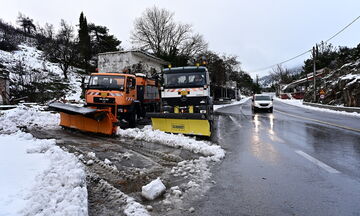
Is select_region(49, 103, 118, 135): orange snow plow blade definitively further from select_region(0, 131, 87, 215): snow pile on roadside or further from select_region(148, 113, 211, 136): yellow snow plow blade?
select_region(0, 131, 87, 215): snow pile on roadside

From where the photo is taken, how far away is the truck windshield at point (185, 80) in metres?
9.88

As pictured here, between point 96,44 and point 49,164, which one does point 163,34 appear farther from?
point 49,164

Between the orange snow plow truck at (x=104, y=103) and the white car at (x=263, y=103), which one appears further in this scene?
the white car at (x=263, y=103)

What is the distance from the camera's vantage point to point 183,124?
8.81 metres

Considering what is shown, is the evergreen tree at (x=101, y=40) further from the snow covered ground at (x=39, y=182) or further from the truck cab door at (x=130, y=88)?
the snow covered ground at (x=39, y=182)

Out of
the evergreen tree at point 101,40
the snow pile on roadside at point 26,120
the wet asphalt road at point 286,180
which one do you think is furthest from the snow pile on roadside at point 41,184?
the evergreen tree at point 101,40

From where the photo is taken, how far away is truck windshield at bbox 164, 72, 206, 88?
988cm

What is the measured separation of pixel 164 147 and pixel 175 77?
400 cm

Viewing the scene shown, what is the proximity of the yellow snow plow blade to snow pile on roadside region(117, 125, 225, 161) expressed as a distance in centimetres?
67

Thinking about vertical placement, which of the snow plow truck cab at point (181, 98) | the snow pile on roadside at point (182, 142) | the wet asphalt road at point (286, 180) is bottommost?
the wet asphalt road at point (286, 180)

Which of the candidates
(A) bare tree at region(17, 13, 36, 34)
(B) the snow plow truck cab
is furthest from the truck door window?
(A) bare tree at region(17, 13, 36, 34)

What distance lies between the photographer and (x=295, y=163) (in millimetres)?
5312

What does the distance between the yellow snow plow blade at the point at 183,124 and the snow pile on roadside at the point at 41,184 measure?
14.1 feet

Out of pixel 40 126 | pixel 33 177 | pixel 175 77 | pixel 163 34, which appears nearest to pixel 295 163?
pixel 33 177
